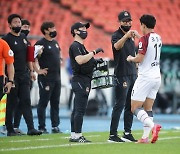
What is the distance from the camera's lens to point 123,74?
13.4 m

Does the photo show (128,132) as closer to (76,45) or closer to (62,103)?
(76,45)

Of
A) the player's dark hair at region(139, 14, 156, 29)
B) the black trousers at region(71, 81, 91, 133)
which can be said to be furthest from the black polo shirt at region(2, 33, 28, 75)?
the player's dark hair at region(139, 14, 156, 29)

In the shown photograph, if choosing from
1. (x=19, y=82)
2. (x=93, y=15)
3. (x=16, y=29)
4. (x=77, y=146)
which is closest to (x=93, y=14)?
(x=93, y=15)

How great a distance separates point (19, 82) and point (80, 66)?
2267mm

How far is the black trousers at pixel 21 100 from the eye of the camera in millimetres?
14891

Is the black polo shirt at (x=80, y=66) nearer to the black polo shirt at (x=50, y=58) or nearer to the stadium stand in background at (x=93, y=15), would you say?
the black polo shirt at (x=50, y=58)

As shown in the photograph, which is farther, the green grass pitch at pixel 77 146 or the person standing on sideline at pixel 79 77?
the person standing on sideline at pixel 79 77

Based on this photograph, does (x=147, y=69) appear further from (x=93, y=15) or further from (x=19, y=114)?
(x=93, y=15)

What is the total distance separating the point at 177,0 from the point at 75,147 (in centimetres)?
2096

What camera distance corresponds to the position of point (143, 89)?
1259cm

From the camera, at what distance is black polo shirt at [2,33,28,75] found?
1481cm

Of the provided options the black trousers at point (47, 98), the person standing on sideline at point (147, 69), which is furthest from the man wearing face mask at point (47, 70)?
the person standing on sideline at point (147, 69)

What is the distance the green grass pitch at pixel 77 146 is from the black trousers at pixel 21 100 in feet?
1.71

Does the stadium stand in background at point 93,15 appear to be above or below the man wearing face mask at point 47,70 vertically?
above
